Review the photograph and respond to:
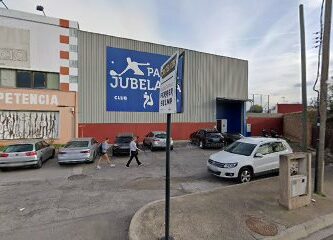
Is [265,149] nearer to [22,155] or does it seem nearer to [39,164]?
[39,164]

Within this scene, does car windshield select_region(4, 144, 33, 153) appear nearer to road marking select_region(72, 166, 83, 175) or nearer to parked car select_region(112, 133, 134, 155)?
road marking select_region(72, 166, 83, 175)

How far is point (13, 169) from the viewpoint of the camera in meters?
13.1

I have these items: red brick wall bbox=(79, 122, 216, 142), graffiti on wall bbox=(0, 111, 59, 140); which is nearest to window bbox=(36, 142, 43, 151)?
graffiti on wall bbox=(0, 111, 59, 140)

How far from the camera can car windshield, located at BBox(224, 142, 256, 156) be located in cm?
1066

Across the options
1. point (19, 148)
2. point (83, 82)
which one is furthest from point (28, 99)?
point (19, 148)

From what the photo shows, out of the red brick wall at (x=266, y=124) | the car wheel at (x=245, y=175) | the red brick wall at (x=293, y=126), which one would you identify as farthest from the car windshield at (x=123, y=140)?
the red brick wall at (x=266, y=124)

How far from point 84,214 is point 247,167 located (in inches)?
243

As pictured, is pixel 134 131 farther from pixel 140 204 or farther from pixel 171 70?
pixel 171 70

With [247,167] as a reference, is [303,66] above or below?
above

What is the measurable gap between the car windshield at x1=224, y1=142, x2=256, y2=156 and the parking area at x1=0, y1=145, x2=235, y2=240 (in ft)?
4.28

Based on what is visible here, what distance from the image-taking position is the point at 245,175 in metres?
10.2

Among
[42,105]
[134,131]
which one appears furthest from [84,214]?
[134,131]

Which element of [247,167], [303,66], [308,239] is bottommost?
[308,239]

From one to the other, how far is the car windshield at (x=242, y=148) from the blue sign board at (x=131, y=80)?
11696 mm
